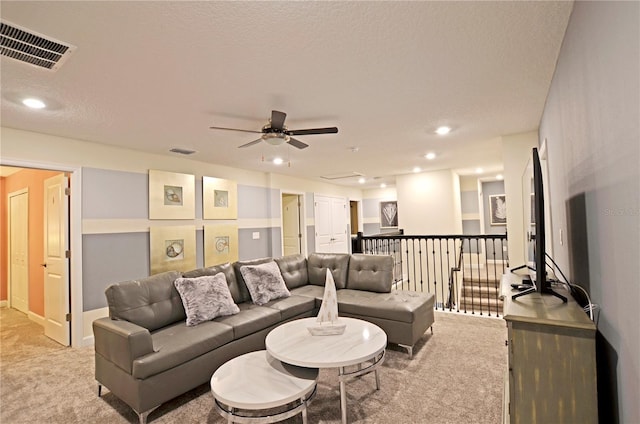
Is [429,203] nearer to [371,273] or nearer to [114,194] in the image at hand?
[371,273]

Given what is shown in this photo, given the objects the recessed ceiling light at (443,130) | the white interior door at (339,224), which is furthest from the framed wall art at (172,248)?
the white interior door at (339,224)

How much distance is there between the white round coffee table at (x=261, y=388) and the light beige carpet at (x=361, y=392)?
0.38m

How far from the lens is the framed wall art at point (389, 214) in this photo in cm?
1039

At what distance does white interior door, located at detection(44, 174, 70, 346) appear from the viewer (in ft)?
13.1

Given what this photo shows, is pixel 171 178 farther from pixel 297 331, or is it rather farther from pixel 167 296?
pixel 297 331

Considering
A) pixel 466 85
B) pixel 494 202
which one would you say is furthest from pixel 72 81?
pixel 494 202

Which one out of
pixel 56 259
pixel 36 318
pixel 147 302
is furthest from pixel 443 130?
pixel 36 318

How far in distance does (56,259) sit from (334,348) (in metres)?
4.04

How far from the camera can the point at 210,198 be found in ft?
18.4

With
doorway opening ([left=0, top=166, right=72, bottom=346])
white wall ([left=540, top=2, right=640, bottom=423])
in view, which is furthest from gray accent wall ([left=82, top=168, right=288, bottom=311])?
white wall ([left=540, top=2, right=640, bottom=423])

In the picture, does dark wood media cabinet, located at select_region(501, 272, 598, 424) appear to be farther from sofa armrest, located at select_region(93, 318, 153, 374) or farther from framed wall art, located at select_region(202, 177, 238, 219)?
framed wall art, located at select_region(202, 177, 238, 219)

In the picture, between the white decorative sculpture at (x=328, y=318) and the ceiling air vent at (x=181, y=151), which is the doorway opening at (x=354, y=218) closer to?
the ceiling air vent at (x=181, y=151)

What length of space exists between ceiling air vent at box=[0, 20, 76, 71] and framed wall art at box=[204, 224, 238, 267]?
11.8 ft

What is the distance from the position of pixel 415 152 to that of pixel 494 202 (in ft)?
16.5
